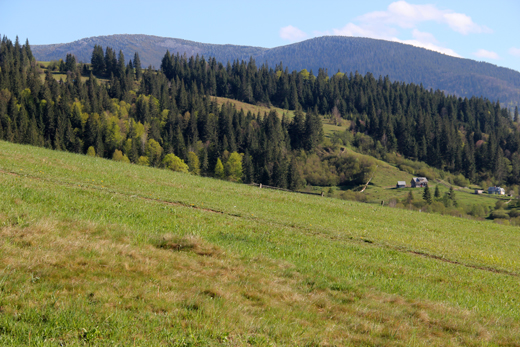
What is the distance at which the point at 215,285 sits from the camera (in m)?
8.98

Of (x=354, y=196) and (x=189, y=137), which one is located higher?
(x=189, y=137)

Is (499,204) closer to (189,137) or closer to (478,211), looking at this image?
(478,211)

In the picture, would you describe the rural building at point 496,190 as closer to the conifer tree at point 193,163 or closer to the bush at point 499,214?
the bush at point 499,214

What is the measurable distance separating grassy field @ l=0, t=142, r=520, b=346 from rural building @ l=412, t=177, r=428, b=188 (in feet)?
497

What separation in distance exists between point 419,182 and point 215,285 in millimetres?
168755

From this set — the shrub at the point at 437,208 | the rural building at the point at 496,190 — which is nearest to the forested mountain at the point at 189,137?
the rural building at the point at 496,190

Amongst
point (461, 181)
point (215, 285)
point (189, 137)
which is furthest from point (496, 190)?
point (215, 285)

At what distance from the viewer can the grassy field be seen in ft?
22.3

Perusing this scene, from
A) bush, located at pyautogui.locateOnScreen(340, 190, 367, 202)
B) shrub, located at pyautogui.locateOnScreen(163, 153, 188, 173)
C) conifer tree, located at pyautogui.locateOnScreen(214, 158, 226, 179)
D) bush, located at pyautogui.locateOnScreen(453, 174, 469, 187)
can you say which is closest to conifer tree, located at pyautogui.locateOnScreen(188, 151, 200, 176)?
conifer tree, located at pyautogui.locateOnScreen(214, 158, 226, 179)

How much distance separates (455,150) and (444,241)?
637 feet

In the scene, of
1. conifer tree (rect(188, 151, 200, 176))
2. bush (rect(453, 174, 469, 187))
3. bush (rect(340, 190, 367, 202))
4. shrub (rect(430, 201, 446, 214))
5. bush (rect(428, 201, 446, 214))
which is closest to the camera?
bush (rect(428, 201, 446, 214))

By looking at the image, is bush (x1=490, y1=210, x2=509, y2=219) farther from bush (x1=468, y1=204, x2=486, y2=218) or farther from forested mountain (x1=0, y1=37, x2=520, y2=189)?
forested mountain (x1=0, y1=37, x2=520, y2=189)

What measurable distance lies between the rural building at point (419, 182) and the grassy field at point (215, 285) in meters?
151

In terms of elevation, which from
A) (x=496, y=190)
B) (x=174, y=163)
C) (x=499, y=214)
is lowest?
(x=499, y=214)
